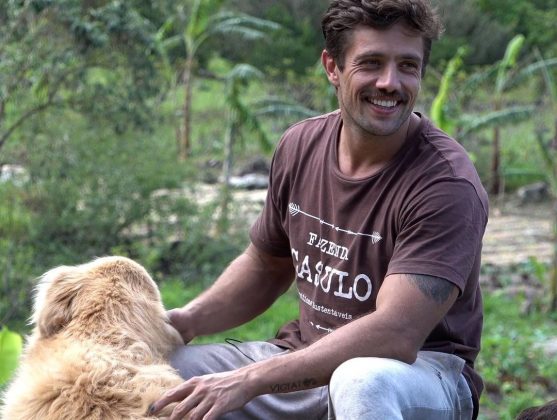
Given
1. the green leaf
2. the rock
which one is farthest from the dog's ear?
the rock

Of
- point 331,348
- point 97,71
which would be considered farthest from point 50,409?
point 97,71

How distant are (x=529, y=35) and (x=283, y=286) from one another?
22901 millimetres

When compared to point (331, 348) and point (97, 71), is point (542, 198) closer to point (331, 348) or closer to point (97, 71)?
point (97, 71)

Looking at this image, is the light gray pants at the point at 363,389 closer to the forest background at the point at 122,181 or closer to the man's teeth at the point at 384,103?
the man's teeth at the point at 384,103

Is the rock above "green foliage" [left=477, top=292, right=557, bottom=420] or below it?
below

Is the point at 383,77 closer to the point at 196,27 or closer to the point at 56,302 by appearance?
the point at 56,302

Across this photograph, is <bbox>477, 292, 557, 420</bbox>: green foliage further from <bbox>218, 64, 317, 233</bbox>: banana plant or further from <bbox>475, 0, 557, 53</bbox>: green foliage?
<bbox>475, 0, 557, 53</bbox>: green foliage

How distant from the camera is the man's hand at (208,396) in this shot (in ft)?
9.72

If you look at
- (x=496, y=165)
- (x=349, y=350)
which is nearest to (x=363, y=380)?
(x=349, y=350)

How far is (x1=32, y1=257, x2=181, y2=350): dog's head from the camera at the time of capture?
3236 mm

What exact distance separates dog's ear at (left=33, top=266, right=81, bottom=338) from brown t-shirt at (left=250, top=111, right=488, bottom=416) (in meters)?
0.90

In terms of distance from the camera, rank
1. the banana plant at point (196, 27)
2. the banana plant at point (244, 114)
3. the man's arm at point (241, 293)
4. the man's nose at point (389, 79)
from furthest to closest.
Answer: the banana plant at point (196, 27)
the banana plant at point (244, 114)
the man's arm at point (241, 293)
the man's nose at point (389, 79)

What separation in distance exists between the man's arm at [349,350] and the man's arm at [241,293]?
2.73ft

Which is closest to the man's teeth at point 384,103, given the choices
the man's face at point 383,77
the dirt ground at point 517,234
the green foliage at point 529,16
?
the man's face at point 383,77
